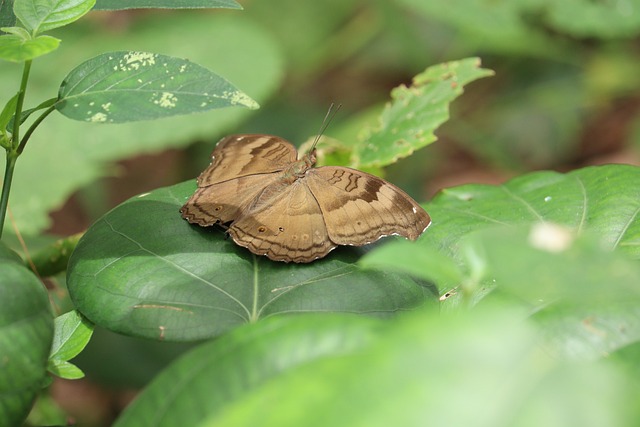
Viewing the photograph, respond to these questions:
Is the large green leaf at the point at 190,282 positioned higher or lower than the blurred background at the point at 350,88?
higher

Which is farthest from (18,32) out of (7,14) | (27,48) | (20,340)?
Result: (20,340)

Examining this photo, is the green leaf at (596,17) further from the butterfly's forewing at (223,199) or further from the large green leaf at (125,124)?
the butterfly's forewing at (223,199)

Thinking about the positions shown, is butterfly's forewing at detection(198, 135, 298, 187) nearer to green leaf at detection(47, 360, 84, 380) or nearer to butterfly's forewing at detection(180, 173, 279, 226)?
butterfly's forewing at detection(180, 173, 279, 226)

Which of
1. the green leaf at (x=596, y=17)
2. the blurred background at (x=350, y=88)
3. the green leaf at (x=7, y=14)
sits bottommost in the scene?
the blurred background at (x=350, y=88)

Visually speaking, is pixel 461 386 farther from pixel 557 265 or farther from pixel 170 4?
pixel 170 4

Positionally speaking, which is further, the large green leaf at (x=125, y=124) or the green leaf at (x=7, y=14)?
the large green leaf at (x=125, y=124)

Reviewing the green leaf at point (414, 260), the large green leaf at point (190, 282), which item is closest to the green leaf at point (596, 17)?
the large green leaf at point (190, 282)
